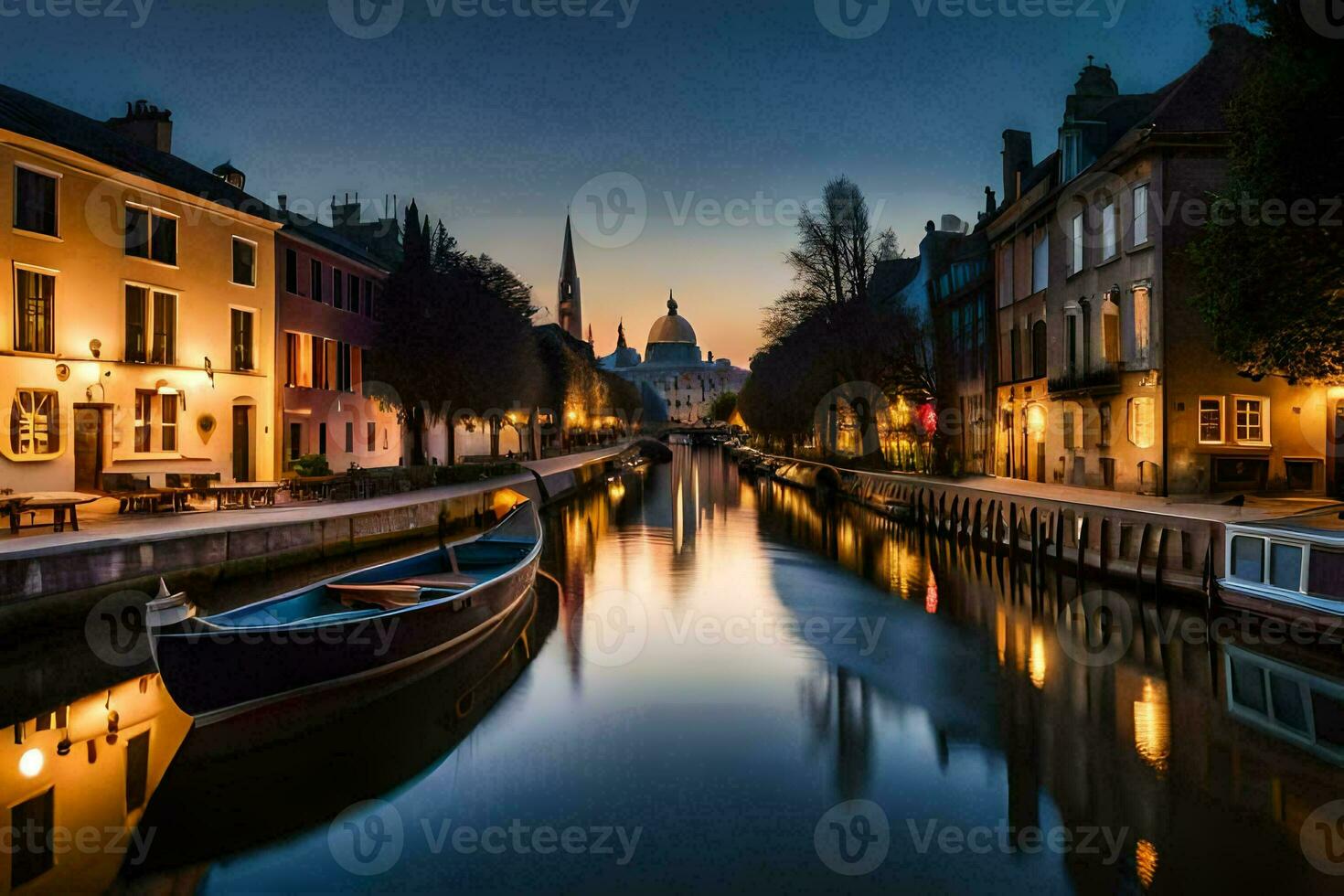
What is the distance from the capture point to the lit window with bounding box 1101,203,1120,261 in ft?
78.9

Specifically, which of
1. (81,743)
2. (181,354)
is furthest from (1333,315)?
(181,354)

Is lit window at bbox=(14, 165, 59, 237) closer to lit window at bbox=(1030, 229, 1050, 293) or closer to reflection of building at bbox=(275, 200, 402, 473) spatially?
reflection of building at bbox=(275, 200, 402, 473)

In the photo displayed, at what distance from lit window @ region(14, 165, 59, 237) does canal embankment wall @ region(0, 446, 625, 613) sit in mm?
7189

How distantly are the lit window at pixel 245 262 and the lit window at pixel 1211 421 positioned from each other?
2790 centimetres

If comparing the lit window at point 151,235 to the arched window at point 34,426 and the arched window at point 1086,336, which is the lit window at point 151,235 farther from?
the arched window at point 1086,336

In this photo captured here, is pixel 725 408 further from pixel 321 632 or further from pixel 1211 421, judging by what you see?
pixel 321 632

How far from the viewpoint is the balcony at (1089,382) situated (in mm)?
23594

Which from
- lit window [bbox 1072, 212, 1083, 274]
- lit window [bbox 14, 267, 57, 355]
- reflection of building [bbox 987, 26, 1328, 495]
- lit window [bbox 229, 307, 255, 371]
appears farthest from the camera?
lit window [bbox 1072, 212, 1083, 274]

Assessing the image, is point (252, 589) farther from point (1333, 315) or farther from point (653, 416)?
point (653, 416)

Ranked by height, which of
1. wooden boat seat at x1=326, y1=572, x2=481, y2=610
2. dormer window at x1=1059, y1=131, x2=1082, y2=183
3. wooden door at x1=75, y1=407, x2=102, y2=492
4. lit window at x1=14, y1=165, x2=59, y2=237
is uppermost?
dormer window at x1=1059, y1=131, x2=1082, y2=183

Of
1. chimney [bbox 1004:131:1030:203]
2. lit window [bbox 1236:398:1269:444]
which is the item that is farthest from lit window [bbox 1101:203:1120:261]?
chimney [bbox 1004:131:1030:203]

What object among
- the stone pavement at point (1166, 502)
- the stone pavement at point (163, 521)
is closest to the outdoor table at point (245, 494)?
the stone pavement at point (163, 521)

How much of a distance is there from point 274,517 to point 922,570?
15.8 m

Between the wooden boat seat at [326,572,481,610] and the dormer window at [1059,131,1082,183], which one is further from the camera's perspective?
the dormer window at [1059,131,1082,183]
